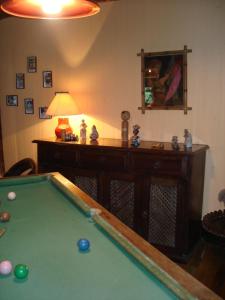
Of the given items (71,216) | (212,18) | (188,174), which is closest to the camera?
(71,216)

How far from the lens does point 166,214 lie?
2.80 metres

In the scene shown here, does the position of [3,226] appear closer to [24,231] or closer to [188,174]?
[24,231]

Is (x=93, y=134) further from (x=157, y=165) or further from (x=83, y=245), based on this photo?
(x=83, y=245)

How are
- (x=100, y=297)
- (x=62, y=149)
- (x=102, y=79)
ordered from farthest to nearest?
1. (x=102, y=79)
2. (x=62, y=149)
3. (x=100, y=297)

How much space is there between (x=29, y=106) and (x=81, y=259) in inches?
129

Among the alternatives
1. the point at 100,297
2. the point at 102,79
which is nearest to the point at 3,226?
the point at 100,297

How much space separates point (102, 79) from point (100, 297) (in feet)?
9.35

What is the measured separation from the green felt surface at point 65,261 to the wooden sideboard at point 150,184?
1.17 m

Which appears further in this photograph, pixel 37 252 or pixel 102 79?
pixel 102 79

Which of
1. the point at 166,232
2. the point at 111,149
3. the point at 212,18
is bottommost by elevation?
the point at 166,232

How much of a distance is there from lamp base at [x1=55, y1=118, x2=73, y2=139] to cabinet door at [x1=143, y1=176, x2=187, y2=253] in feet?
4.07

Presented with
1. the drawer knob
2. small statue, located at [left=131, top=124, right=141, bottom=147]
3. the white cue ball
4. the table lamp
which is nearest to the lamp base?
the table lamp

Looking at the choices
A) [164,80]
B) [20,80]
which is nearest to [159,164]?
[164,80]

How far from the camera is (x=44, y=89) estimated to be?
4008mm
